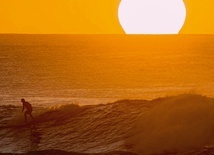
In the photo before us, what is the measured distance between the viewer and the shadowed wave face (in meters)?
24.3

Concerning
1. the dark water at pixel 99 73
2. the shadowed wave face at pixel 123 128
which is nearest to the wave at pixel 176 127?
the shadowed wave face at pixel 123 128

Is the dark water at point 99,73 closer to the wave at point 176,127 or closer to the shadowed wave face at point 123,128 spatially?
the shadowed wave face at point 123,128

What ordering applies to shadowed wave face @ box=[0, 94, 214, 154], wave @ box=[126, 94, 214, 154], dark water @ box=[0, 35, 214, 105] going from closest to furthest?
wave @ box=[126, 94, 214, 154] → shadowed wave face @ box=[0, 94, 214, 154] → dark water @ box=[0, 35, 214, 105]

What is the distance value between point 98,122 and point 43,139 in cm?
295

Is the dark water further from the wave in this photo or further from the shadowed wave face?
the wave

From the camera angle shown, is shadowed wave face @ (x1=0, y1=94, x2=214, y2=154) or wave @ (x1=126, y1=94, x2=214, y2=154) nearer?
wave @ (x1=126, y1=94, x2=214, y2=154)

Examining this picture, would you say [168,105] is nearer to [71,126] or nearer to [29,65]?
[71,126]

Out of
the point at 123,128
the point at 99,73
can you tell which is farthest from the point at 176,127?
the point at 99,73

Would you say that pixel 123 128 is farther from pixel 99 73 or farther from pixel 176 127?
pixel 99 73

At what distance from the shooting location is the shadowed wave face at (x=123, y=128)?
2427cm

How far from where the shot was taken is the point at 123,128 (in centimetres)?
2725

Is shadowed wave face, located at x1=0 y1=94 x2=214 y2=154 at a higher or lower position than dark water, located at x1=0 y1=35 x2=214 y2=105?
lower

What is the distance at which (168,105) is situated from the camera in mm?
26922

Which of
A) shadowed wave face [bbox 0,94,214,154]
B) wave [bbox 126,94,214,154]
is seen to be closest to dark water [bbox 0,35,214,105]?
shadowed wave face [bbox 0,94,214,154]
